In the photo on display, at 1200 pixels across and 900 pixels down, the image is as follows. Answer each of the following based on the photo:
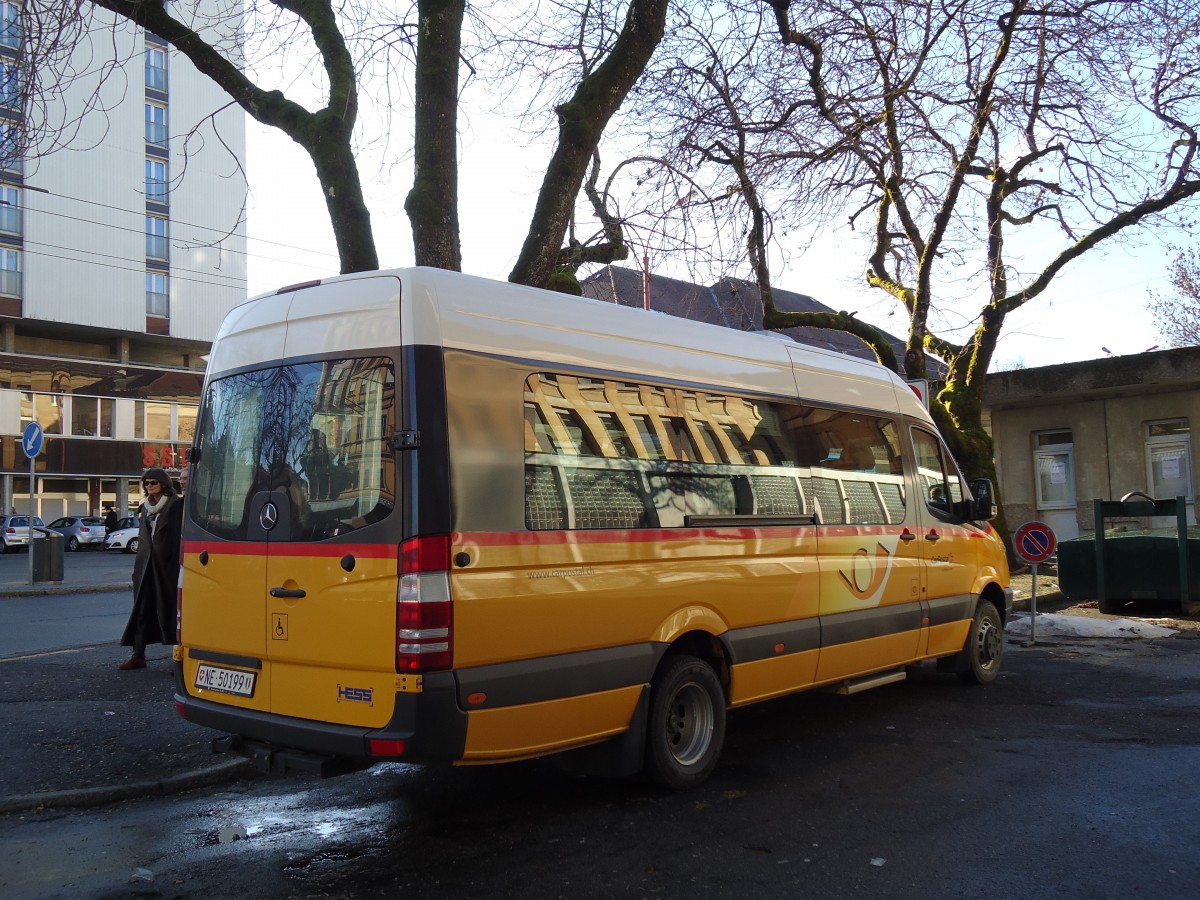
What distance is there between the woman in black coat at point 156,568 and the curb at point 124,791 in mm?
2826

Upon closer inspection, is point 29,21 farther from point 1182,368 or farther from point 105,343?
point 105,343

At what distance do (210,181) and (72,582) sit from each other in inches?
1421

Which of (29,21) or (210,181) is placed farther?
(210,181)

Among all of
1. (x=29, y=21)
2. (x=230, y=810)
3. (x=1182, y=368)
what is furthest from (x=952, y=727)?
(x=1182, y=368)

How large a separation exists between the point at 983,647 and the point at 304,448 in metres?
6.33

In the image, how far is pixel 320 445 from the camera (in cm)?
466

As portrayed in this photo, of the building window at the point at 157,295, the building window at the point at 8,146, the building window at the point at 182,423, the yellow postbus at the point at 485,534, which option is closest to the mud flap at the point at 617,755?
the yellow postbus at the point at 485,534

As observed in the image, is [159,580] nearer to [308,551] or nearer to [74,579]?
[308,551]

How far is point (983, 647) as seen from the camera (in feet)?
28.1

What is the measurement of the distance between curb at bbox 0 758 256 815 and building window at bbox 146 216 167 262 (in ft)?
159

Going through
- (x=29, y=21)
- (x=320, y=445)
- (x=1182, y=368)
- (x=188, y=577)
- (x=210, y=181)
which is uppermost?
(x=210, y=181)

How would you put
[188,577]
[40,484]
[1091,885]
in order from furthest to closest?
[40,484] < [188,577] < [1091,885]

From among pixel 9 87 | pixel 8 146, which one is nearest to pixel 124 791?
pixel 8 146

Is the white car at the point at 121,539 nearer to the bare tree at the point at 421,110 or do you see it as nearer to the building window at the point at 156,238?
the building window at the point at 156,238
